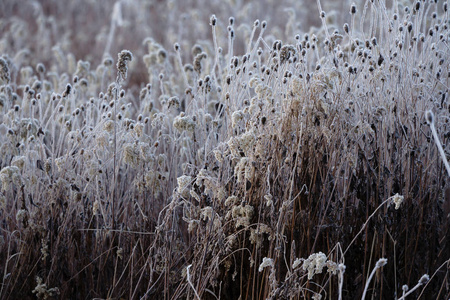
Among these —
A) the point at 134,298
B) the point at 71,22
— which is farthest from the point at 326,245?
the point at 71,22

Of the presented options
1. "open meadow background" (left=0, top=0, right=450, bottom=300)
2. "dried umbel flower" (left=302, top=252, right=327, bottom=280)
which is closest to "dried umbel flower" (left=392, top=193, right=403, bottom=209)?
"open meadow background" (left=0, top=0, right=450, bottom=300)

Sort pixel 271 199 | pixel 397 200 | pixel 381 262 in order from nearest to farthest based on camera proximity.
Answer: pixel 381 262 → pixel 397 200 → pixel 271 199

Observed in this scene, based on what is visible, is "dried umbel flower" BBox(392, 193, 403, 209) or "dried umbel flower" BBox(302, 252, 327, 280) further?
"dried umbel flower" BBox(392, 193, 403, 209)

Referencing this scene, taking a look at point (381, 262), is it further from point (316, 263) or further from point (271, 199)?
point (271, 199)

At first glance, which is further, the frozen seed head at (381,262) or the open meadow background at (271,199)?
the open meadow background at (271,199)

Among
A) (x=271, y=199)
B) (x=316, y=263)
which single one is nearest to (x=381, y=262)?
(x=316, y=263)

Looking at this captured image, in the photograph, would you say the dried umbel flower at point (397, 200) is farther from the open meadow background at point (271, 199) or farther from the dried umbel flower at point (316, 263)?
the dried umbel flower at point (316, 263)

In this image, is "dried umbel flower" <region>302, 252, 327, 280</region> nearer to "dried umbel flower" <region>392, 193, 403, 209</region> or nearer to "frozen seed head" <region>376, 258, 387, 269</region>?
"frozen seed head" <region>376, 258, 387, 269</region>

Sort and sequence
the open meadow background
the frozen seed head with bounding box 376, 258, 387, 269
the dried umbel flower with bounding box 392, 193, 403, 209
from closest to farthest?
the frozen seed head with bounding box 376, 258, 387, 269 → the dried umbel flower with bounding box 392, 193, 403, 209 → the open meadow background

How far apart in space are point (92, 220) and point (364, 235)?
3.80 feet

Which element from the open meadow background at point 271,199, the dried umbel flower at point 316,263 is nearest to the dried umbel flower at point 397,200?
the open meadow background at point 271,199

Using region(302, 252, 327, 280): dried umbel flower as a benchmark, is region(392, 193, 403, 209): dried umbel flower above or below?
above

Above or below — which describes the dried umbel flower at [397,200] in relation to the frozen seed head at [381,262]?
above

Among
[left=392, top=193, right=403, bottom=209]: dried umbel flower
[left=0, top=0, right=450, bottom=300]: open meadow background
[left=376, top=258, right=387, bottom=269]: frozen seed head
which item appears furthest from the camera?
[left=0, top=0, right=450, bottom=300]: open meadow background
